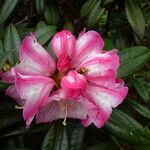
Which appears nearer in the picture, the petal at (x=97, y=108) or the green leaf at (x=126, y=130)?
the petal at (x=97, y=108)

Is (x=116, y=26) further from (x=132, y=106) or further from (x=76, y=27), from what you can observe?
(x=132, y=106)

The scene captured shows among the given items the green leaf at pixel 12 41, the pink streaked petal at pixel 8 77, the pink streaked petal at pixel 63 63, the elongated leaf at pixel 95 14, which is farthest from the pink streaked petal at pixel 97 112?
the elongated leaf at pixel 95 14

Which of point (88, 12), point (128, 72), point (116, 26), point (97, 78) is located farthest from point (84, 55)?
point (116, 26)

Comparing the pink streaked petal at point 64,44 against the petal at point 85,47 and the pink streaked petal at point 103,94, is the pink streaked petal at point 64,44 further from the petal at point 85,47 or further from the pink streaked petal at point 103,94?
the pink streaked petal at point 103,94

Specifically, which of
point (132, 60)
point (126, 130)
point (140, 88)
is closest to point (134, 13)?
point (140, 88)

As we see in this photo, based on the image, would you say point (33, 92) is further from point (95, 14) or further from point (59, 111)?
point (95, 14)

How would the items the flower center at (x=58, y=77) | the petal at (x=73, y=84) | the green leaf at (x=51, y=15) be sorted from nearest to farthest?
the petal at (x=73, y=84) → the flower center at (x=58, y=77) → the green leaf at (x=51, y=15)

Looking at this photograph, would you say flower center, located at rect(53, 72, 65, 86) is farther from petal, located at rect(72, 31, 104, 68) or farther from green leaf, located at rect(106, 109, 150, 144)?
green leaf, located at rect(106, 109, 150, 144)
